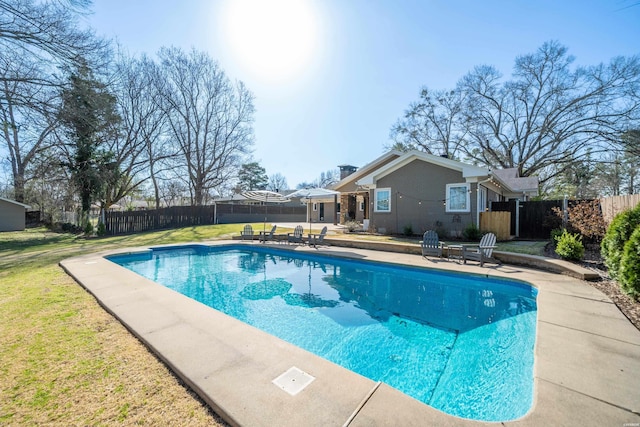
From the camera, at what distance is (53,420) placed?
6.39 ft

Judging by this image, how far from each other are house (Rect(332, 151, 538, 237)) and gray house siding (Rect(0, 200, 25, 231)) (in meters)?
28.9

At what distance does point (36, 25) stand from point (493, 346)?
15653 mm

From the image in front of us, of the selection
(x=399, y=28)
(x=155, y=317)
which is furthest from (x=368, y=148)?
(x=155, y=317)

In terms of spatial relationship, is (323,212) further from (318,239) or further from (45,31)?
(45,31)

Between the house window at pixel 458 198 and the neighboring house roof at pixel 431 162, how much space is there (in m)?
0.54

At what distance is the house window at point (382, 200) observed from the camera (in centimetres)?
1401

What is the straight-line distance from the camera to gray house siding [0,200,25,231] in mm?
21478

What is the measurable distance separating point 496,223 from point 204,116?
2649 cm

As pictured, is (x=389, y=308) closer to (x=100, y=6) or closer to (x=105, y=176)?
(x=100, y=6)

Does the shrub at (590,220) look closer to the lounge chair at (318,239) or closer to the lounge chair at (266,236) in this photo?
the lounge chair at (318,239)

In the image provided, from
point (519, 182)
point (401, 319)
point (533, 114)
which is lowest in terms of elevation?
point (401, 319)

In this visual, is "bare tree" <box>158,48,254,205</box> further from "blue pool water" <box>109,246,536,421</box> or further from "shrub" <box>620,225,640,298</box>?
"shrub" <box>620,225,640,298</box>

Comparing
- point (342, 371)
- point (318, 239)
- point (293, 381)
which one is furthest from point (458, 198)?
point (293, 381)

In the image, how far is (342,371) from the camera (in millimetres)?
2637
